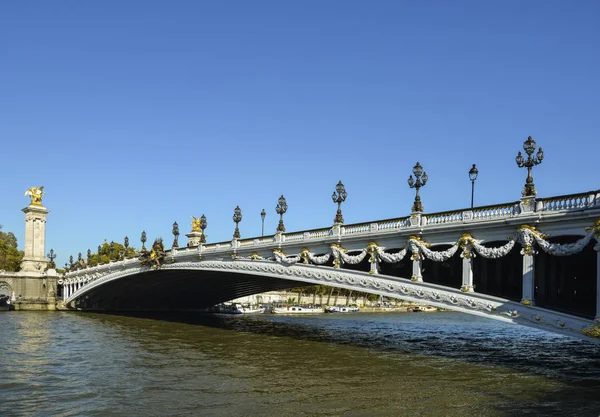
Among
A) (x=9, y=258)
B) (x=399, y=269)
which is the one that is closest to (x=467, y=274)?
(x=399, y=269)

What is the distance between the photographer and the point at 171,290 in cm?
7344

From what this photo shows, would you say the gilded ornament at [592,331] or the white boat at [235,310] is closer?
the gilded ornament at [592,331]

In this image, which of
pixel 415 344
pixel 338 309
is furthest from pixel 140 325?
pixel 338 309

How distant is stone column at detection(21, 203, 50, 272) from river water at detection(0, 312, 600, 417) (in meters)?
42.1

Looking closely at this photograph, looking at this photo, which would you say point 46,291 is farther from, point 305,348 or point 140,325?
point 305,348

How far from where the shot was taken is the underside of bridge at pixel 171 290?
61031mm

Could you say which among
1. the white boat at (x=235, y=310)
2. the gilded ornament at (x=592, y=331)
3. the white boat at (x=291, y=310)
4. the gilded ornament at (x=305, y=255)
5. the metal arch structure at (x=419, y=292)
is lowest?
the white boat at (x=291, y=310)

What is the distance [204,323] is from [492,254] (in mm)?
38424

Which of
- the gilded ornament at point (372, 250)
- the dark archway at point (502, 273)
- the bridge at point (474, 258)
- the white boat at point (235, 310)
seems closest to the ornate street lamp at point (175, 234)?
the bridge at point (474, 258)

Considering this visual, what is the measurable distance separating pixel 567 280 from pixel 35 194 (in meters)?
76.3

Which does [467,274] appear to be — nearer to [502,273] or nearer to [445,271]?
[502,273]

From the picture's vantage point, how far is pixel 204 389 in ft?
74.8

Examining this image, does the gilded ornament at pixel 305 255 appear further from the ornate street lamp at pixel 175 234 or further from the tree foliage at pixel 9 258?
the tree foliage at pixel 9 258

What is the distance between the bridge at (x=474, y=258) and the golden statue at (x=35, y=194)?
47.2m
